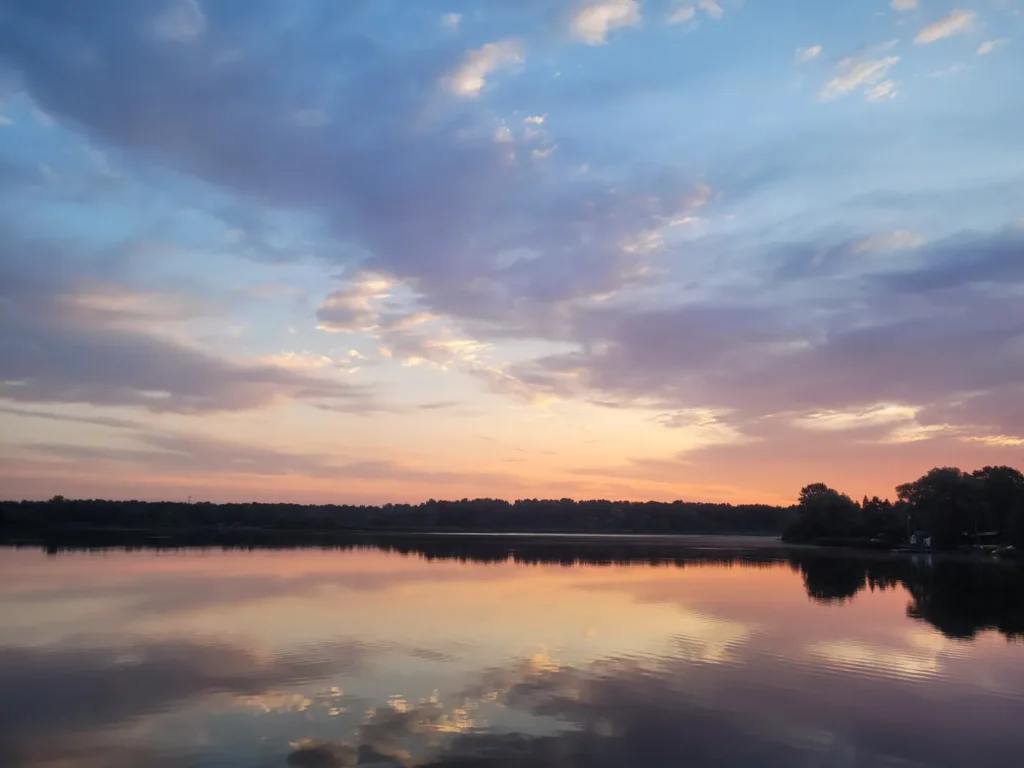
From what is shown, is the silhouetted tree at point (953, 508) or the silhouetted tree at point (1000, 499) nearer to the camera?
the silhouetted tree at point (953, 508)

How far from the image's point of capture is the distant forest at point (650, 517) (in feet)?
275

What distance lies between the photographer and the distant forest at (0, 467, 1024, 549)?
8394 cm

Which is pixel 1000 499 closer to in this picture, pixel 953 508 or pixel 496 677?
pixel 953 508

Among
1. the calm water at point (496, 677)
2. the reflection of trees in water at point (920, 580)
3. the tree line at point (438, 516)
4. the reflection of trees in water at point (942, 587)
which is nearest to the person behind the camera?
the calm water at point (496, 677)

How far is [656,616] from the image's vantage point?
28250mm

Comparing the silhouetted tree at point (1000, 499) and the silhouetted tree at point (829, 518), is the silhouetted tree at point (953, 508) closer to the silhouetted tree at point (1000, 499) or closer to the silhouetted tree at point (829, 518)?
the silhouetted tree at point (1000, 499)

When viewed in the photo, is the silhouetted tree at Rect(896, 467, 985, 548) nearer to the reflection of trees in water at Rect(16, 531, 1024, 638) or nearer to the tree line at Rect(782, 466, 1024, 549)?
the tree line at Rect(782, 466, 1024, 549)

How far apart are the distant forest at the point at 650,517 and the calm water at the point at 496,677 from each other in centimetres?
5248

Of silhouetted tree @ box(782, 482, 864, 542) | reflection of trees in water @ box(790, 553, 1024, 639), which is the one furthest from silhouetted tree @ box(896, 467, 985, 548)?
silhouetted tree @ box(782, 482, 864, 542)

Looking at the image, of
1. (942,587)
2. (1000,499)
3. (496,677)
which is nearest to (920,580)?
(942,587)

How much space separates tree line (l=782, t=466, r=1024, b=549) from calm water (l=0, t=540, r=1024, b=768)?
48.9 metres

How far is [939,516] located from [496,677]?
254 ft

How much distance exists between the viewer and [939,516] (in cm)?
8106

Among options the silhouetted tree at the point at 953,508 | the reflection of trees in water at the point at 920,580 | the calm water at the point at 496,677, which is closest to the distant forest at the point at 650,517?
the silhouetted tree at the point at 953,508
